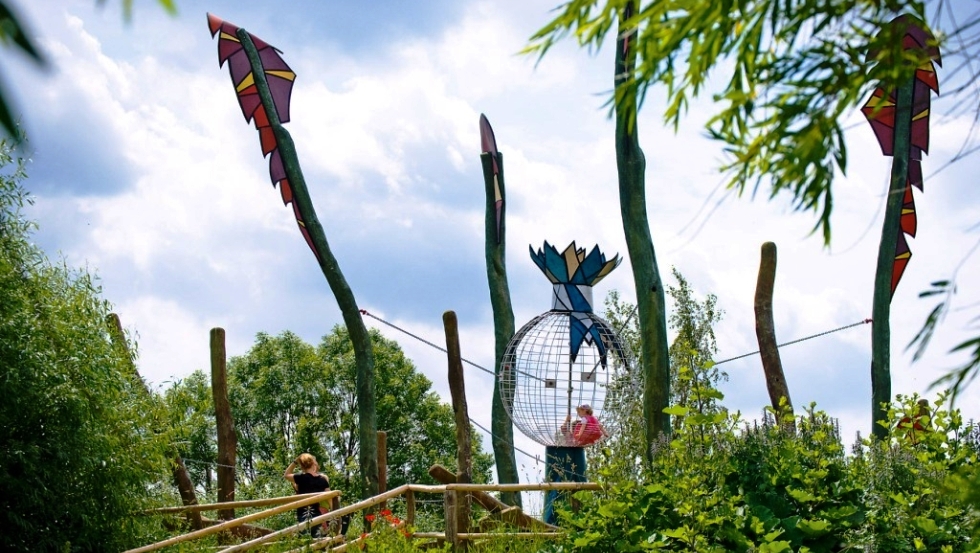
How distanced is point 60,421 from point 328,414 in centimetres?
1160

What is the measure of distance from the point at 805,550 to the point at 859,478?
125cm

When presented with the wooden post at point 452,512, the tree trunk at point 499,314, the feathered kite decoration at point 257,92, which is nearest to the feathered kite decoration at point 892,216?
the tree trunk at point 499,314

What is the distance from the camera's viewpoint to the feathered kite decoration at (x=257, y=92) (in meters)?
Answer: 10.9

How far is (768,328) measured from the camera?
1039 cm

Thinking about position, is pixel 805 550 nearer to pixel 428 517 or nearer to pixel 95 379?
pixel 95 379

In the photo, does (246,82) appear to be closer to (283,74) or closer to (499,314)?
(283,74)

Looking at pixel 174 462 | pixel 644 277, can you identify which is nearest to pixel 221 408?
pixel 174 462

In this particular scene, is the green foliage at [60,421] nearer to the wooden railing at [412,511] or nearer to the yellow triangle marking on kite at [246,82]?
the wooden railing at [412,511]

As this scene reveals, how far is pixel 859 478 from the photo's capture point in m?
5.79

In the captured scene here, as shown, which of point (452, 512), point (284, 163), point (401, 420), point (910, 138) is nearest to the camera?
point (452, 512)

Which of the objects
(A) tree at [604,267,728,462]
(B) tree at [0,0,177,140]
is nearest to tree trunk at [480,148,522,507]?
(A) tree at [604,267,728,462]

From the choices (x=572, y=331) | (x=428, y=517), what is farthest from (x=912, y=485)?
(x=428, y=517)

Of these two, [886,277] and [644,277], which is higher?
[886,277]

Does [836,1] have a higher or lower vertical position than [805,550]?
higher
